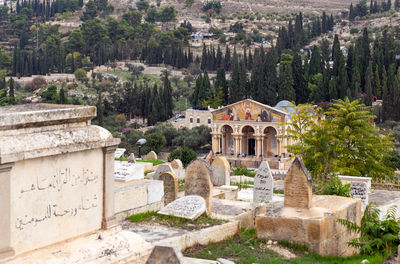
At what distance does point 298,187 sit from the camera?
12.1m

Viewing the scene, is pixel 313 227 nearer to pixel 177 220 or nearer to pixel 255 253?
pixel 255 253

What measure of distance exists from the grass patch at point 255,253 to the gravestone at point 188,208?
85 cm

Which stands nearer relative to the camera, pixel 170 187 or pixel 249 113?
pixel 170 187

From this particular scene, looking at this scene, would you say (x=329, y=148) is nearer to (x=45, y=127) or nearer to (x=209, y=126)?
(x=45, y=127)

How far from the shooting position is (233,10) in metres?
148

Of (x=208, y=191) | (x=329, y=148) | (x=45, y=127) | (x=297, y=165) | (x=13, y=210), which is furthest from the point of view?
(x=329, y=148)

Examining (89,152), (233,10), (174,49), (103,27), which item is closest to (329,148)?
(89,152)

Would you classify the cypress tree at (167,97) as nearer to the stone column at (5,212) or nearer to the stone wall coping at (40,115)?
A: the stone wall coping at (40,115)

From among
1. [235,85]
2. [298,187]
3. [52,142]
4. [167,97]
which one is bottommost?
[298,187]

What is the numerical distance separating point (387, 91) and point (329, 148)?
1375 inches

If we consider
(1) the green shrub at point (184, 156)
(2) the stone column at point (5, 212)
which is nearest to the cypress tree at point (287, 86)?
(1) the green shrub at point (184, 156)

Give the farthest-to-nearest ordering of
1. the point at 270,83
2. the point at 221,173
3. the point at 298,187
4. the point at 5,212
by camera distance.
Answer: the point at 270,83
the point at 221,173
the point at 298,187
the point at 5,212

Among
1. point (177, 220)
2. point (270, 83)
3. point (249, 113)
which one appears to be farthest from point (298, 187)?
point (270, 83)

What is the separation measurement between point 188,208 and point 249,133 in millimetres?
44536
